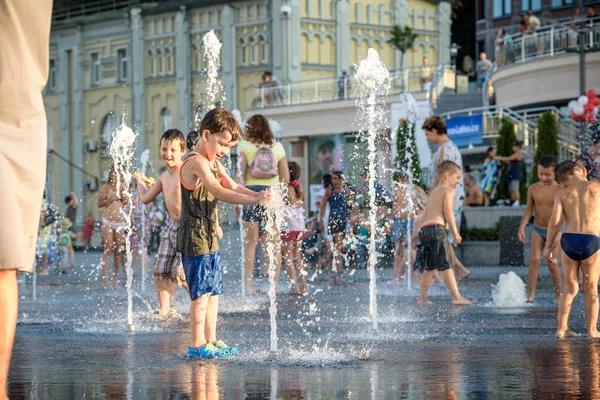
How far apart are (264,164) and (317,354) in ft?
19.8

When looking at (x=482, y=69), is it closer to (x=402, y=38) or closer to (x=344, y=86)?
(x=344, y=86)

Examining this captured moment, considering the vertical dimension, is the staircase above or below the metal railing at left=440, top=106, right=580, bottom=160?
above

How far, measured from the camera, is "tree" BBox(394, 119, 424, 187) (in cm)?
2777

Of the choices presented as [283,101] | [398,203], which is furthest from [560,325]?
[283,101]

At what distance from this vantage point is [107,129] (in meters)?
63.1

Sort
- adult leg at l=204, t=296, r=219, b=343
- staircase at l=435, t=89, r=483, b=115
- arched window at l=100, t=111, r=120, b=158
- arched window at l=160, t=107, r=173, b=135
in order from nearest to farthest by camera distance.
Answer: adult leg at l=204, t=296, r=219, b=343 → staircase at l=435, t=89, r=483, b=115 → arched window at l=160, t=107, r=173, b=135 → arched window at l=100, t=111, r=120, b=158

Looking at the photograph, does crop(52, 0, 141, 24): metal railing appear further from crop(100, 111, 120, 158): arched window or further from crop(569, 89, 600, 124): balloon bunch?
crop(569, 89, 600, 124): balloon bunch

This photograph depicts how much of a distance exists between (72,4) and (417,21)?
18263 mm

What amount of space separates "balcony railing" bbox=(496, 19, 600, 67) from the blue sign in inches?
118

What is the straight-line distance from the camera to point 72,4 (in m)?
66.1

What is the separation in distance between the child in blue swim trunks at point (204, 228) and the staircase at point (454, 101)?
3258 centimetres

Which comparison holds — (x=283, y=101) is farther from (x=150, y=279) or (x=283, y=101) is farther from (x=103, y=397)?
(x=103, y=397)

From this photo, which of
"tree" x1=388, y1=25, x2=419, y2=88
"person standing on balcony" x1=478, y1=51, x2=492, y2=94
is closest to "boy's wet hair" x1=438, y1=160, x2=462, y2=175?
"person standing on balcony" x1=478, y1=51, x2=492, y2=94

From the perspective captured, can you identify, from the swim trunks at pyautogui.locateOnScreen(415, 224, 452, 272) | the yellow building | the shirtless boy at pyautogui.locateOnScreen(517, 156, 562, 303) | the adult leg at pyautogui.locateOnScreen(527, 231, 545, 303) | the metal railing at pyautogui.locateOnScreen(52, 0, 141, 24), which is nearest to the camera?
the swim trunks at pyautogui.locateOnScreen(415, 224, 452, 272)
